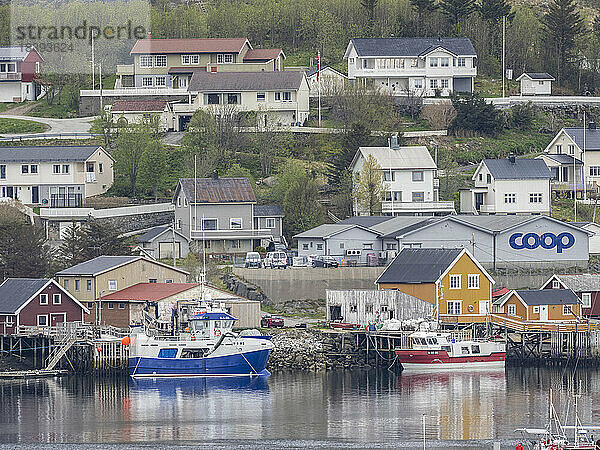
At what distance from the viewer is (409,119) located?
326ft

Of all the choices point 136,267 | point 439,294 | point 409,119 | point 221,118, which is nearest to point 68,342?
point 136,267

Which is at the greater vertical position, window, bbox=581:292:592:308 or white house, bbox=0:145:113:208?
white house, bbox=0:145:113:208

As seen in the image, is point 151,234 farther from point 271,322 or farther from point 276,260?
point 271,322

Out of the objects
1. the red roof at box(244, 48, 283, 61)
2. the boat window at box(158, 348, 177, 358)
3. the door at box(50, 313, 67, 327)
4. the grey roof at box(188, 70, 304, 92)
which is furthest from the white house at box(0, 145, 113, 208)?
the boat window at box(158, 348, 177, 358)

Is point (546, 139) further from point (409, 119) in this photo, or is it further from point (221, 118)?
point (221, 118)

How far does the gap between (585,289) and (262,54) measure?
43891mm

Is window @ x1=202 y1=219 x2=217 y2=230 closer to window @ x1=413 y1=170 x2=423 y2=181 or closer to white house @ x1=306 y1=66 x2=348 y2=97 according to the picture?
window @ x1=413 y1=170 x2=423 y2=181

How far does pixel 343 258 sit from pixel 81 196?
17905 millimetres

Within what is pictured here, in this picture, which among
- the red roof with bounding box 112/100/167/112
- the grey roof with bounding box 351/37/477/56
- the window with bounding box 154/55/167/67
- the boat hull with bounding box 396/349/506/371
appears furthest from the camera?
the window with bounding box 154/55/167/67

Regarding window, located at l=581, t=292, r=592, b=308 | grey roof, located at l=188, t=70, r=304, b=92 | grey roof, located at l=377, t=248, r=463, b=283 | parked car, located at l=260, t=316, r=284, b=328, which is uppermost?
grey roof, located at l=188, t=70, r=304, b=92

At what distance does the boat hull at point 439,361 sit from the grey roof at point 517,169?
77.3ft

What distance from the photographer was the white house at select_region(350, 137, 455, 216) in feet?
277

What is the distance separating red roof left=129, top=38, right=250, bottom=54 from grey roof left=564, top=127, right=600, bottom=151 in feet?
83.1

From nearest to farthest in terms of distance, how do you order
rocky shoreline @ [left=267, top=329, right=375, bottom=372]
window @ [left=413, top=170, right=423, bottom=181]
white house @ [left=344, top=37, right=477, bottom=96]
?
rocky shoreline @ [left=267, top=329, right=375, bottom=372] → window @ [left=413, top=170, right=423, bottom=181] → white house @ [left=344, top=37, right=477, bottom=96]
